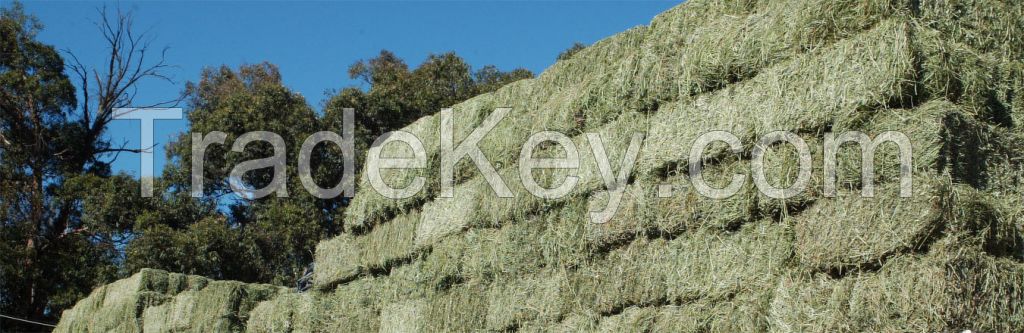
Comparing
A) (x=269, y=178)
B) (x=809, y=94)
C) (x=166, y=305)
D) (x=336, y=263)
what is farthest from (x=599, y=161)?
(x=269, y=178)

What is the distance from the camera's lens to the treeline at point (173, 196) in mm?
24188

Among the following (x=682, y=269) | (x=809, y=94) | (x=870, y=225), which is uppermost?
(x=809, y=94)

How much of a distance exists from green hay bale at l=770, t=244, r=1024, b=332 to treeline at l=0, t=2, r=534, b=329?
19.1 meters

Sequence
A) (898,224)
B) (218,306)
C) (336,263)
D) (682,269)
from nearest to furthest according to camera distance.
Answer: (898,224) → (682,269) → (336,263) → (218,306)

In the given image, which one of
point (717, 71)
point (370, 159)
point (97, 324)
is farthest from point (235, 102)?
point (717, 71)

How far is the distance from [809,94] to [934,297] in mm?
1311

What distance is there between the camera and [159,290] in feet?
46.9

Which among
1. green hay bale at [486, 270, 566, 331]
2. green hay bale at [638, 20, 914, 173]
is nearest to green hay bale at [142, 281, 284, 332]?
green hay bale at [486, 270, 566, 331]

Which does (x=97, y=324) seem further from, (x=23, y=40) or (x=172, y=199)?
(x=23, y=40)

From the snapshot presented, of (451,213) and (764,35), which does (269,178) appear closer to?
(451,213)

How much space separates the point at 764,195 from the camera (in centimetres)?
552

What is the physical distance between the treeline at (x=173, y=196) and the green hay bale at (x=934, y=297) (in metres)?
19.1

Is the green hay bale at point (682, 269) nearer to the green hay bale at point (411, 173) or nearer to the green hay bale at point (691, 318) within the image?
the green hay bale at point (691, 318)

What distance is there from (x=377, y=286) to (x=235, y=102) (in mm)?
19573
